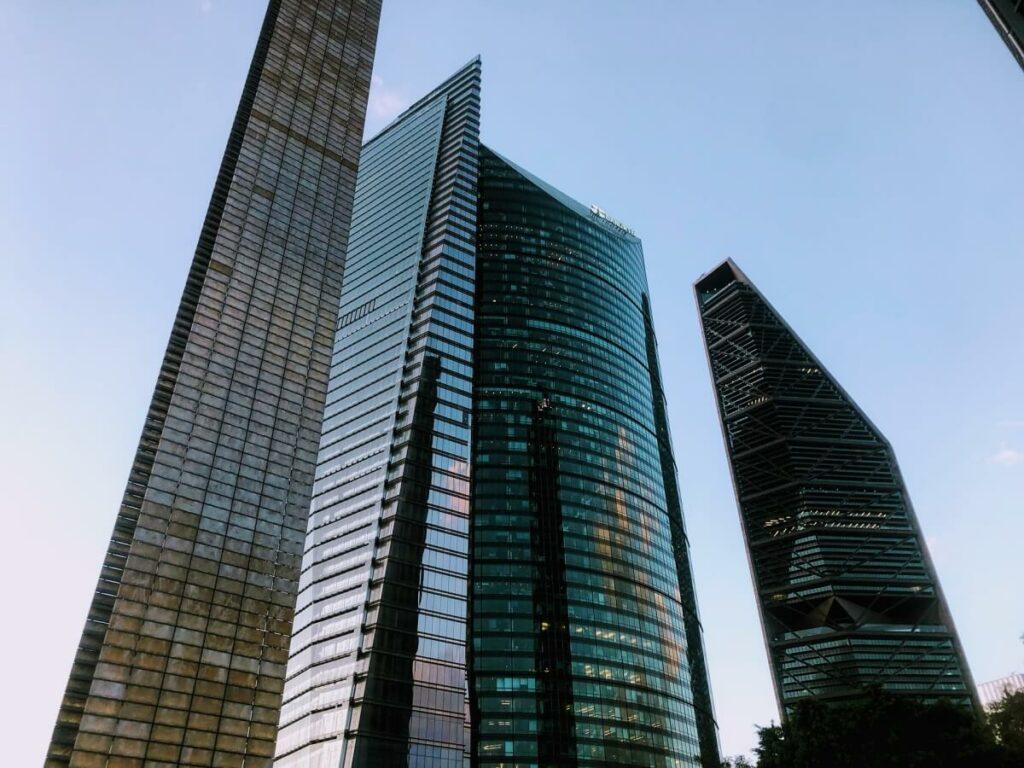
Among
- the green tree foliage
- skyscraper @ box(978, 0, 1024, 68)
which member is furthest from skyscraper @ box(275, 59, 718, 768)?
skyscraper @ box(978, 0, 1024, 68)

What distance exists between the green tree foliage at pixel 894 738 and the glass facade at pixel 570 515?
6184 centimetres

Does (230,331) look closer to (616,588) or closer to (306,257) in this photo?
(306,257)

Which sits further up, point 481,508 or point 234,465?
point 481,508

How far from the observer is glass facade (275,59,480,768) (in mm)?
98938

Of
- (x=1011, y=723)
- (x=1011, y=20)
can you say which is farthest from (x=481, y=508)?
(x=1011, y=20)

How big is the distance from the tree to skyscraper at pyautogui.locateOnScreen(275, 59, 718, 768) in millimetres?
64902

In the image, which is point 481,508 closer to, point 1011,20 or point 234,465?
point 234,465

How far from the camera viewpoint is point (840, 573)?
575ft

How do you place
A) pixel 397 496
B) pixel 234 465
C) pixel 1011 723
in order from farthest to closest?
pixel 397 496 < pixel 234 465 < pixel 1011 723

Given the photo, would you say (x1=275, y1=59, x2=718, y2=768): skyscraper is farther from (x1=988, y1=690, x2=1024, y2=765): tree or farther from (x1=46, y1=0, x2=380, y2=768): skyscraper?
(x1=988, y1=690, x2=1024, y2=765): tree

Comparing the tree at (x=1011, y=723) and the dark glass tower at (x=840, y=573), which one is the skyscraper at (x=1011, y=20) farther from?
the dark glass tower at (x=840, y=573)

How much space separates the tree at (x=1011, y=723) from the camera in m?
52.7

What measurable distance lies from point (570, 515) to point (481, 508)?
648 inches

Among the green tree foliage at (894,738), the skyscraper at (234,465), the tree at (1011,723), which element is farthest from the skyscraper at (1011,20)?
the skyscraper at (234,465)
